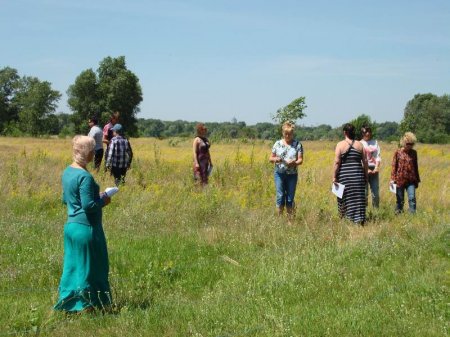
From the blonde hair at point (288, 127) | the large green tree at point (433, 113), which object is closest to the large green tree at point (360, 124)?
the blonde hair at point (288, 127)

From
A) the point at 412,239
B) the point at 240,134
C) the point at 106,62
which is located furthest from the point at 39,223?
the point at 106,62

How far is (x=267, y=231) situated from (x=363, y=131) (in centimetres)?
425

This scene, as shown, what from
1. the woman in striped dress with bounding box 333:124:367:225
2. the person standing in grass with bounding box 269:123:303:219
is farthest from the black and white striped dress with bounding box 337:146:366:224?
the person standing in grass with bounding box 269:123:303:219

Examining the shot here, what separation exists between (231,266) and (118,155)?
6539mm

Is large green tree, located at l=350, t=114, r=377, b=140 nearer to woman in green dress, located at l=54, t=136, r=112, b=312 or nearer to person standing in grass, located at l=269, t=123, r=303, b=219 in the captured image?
person standing in grass, located at l=269, t=123, r=303, b=219

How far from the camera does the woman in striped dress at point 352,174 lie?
10.1 metres

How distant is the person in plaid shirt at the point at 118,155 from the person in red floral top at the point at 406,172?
6102 millimetres

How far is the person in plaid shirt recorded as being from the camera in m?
13.0

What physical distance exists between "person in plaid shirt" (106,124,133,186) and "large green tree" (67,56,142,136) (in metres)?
66.2

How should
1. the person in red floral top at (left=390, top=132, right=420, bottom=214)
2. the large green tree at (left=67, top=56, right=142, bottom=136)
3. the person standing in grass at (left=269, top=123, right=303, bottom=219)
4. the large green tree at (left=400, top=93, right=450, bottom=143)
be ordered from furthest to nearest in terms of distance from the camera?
the large green tree at (left=67, top=56, right=142, bottom=136), the large green tree at (left=400, top=93, right=450, bottom=143), the person in red floral top at (left=390, top=132, right=420, bottom=214), the person standing in grass at (left=269, top=123, right=303, bottom=219)

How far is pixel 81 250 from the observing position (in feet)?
18.1

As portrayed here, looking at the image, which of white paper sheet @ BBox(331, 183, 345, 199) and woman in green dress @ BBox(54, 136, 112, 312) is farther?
white paper sheet @ BBox(331, 183, 345, 199)

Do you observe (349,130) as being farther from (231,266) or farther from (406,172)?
(231,266)

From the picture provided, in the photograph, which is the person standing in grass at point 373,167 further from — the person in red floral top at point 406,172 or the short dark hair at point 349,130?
the short dark hair at point 349,130
